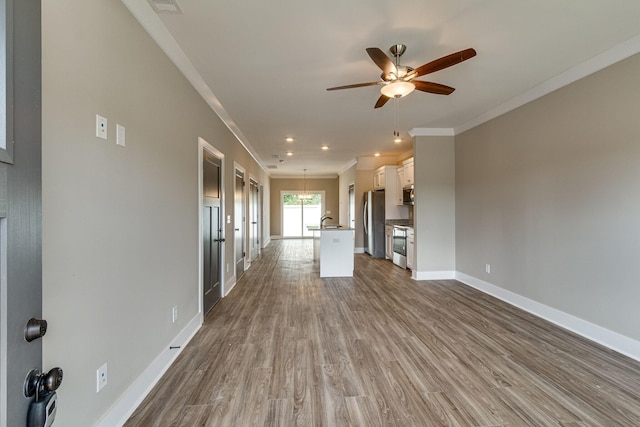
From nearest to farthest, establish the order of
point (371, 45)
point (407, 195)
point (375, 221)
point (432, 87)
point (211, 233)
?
point (371, 45), point (432, 87), point (211, 233), point (407, 195), point (375, 221)

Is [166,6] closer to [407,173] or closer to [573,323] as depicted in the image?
[573,323]

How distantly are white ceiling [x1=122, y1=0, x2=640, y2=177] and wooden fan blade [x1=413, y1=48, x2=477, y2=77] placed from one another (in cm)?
28

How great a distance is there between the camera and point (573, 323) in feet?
9.46

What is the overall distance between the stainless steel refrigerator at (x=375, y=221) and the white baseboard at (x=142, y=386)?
17.7ft

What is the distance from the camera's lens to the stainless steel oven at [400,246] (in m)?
5.90

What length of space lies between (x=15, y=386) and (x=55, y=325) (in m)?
0.86

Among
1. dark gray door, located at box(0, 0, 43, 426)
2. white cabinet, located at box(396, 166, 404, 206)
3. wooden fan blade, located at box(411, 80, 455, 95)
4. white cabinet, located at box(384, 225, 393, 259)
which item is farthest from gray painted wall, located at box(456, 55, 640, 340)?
A: dark gray door, located at box(0, 0, 43, 426)

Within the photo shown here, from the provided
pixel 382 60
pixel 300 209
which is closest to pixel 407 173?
pixel 382 60

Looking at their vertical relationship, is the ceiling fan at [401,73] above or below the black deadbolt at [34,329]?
above

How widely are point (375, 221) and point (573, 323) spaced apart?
4662 mm

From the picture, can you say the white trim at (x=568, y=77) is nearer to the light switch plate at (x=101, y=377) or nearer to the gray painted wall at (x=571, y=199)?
the gray painted wall at (x=571, y=199)

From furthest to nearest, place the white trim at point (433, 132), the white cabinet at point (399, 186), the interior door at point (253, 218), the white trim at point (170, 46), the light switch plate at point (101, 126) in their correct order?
the white cabinet at point (399, 186)
the interior door at point (253, 218)
the white trim at point (433, 132)
the white trim at point (170, 46)
the light switch plate at point (101, 126)

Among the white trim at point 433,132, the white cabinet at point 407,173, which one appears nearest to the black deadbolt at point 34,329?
the white trim at point 433,132

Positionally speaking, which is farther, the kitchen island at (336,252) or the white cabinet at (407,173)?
the white cabinet at (407,173)
